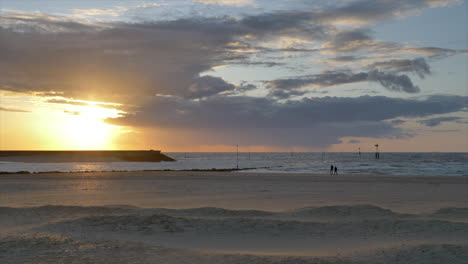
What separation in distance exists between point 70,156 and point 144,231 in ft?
512

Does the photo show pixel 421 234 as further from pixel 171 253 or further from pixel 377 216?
pixel 171 253

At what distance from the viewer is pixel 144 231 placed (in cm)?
1681

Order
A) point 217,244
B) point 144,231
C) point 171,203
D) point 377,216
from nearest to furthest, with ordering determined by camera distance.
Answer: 1. point 217,244
2. point 144,231
3. point 377,216
4. point 171,203

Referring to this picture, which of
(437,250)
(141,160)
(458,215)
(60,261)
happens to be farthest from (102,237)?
(141,160)

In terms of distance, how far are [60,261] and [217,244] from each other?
5.05 meters

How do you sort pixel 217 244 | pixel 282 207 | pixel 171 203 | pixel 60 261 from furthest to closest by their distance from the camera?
1. pixel 171 203
2. pixel 282 207
3. pixel 217 244
4. pixel 60 261

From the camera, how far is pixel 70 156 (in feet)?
533

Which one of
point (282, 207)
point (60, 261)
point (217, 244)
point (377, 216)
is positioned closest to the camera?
point (60, 261)

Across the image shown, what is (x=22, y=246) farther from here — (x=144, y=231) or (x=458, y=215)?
(x=458, y=215)

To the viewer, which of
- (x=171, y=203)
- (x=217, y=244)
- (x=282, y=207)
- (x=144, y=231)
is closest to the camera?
(x=217, y=244)

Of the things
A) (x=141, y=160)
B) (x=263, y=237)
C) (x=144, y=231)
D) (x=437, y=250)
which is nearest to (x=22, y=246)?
(x=144, y=231)

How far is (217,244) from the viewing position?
599 inches

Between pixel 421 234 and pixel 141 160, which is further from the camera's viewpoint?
pixel 141 160

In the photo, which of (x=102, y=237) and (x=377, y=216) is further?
(x=377, y=216)
